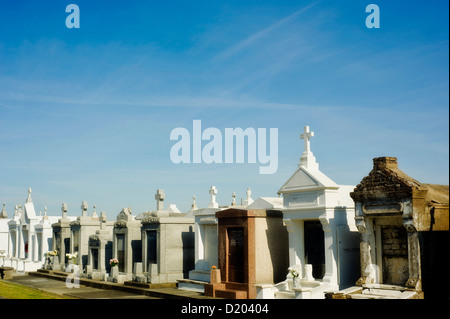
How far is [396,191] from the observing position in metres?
14.0

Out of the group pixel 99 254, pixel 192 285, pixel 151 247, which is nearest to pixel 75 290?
pixel 99 254

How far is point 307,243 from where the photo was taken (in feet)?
56.8

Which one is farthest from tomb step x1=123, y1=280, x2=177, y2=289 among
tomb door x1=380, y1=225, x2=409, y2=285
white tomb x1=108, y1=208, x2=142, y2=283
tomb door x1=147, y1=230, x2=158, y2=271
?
tomb door x1=380, y1=225, x2=409, y2=285

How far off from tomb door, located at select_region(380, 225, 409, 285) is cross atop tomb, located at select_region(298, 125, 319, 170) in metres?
3.19

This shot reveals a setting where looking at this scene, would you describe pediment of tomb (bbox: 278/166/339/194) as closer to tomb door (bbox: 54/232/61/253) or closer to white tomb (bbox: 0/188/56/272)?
tomb door (bbox: 54/232/61/253)

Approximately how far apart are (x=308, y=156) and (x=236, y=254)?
4.47 m

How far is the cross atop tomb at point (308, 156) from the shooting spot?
1706 cm

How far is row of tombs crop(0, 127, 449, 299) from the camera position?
13.7 meters

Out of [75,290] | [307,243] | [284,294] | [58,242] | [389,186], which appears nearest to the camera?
[389,186]

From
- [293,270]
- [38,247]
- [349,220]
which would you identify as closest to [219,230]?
[293,270]

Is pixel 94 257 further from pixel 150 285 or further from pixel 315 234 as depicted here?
pixel 315 234

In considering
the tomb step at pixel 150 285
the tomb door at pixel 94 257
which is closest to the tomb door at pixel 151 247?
the tomb step at pixel 150 285

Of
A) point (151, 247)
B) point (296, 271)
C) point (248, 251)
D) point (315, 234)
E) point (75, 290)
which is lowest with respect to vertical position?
point (75, 290)

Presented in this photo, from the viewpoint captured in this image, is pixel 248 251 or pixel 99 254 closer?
pixel 248 251
